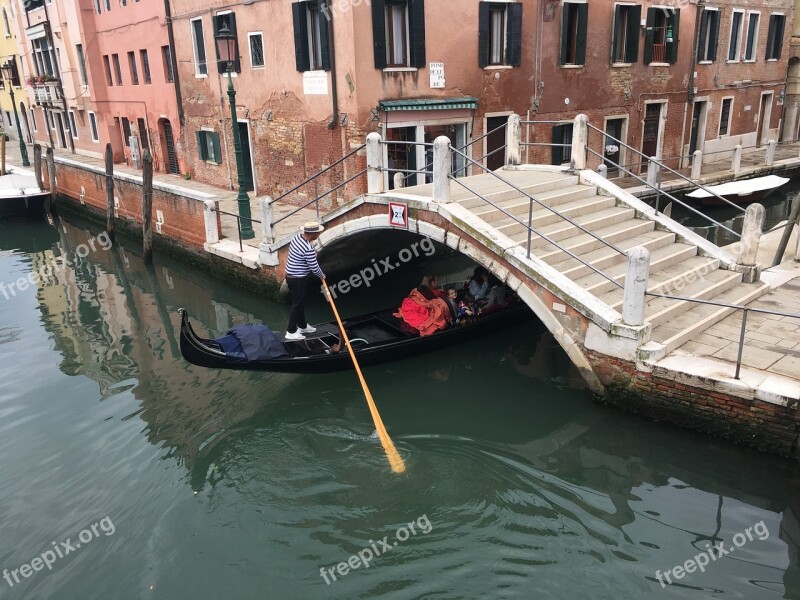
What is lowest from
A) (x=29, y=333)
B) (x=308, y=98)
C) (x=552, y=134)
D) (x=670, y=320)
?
(x=29, y=333)

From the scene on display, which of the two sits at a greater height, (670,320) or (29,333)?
(670,320)

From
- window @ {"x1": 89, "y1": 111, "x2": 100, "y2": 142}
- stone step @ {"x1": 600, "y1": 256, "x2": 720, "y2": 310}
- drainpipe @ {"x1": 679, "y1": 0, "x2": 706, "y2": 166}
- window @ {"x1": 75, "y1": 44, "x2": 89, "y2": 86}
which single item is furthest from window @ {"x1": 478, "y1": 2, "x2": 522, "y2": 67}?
window @ {"x1": 89, "y1": 111, "x2": 100, "y2": 142}

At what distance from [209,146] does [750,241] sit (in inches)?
497

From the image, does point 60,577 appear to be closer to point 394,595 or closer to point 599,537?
point 394,595

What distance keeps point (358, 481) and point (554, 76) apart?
10638 mm

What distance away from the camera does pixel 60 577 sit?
4789 mm

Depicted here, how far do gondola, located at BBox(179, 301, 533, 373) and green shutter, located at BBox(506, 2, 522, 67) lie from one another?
608 centimetres

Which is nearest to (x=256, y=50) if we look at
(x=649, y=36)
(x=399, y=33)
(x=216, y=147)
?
(x=216, y=147)

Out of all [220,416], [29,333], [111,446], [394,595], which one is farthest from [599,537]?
[29,333]

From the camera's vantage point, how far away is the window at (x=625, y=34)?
14.3 metres

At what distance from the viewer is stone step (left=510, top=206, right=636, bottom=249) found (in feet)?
24.6

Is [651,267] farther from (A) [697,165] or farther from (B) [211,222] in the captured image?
(A) [697,165]

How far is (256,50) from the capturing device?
1314 centimetres

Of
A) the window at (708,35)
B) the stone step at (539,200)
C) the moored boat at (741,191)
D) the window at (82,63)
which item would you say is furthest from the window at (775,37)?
the window at (82,63)
